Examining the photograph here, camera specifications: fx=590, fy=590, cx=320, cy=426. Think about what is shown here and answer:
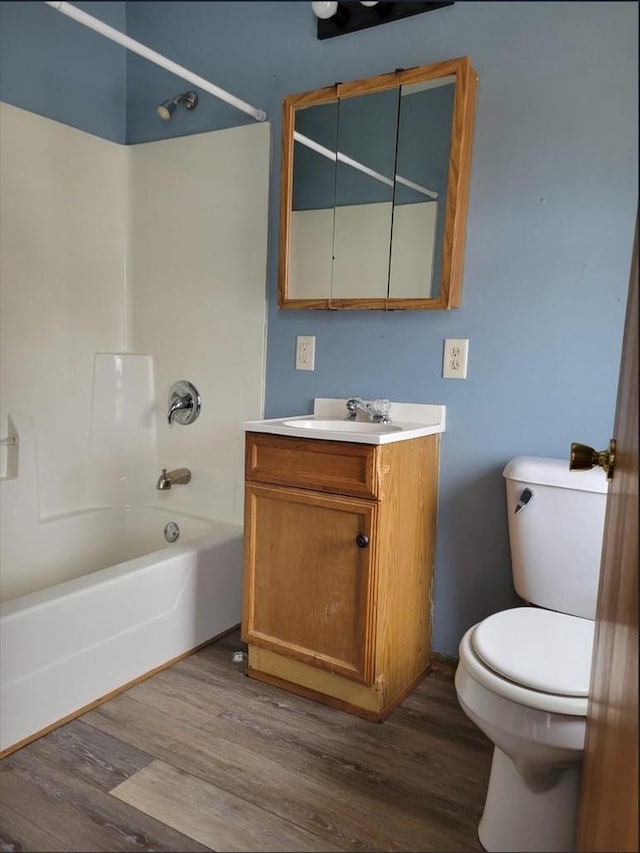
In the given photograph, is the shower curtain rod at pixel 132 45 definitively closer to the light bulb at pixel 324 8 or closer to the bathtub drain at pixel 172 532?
the light bulb at pixel 324 8

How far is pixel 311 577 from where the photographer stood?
5.29 ft

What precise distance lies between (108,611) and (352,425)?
874mm

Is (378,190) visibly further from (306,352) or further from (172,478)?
(172,478)

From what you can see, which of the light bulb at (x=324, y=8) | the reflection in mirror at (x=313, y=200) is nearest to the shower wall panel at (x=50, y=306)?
the reflection in mirror at (x=313, y=200)

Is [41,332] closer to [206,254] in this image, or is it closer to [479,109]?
[206,254]

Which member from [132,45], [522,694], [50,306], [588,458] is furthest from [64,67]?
[50,306]

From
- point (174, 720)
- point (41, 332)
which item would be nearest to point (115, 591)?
point (174, 720)

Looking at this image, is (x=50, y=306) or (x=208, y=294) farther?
(x=208, y=294)

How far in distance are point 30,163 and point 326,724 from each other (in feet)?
6.07

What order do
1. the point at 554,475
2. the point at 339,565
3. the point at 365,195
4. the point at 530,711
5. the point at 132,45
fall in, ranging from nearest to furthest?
the point at 132,45
the point at 530,711
the point at 554,475
the point at 339,565
the point at 365,195

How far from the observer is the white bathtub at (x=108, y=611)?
139 centimetres

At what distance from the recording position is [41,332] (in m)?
2.03

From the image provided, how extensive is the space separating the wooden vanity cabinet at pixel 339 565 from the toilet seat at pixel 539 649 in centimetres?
36

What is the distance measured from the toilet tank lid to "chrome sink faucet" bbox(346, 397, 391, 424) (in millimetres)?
418
